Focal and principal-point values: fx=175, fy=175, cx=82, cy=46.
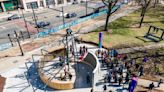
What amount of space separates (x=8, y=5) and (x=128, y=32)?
4079 cm

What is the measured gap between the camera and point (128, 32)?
1517 inches

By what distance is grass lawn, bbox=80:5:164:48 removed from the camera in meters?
34.1

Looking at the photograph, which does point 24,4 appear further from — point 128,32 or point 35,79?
point 35,79

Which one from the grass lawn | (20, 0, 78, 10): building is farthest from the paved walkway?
A: (20, 0, 78, 10): building

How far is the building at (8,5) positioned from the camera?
56.0 metres

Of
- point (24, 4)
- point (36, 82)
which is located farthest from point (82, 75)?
point (24, 4)

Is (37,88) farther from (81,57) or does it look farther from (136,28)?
(136,28)

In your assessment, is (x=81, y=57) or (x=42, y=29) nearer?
(x=81, y=57)

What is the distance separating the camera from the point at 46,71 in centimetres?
2692

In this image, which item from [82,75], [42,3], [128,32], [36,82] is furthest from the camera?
[42,3]

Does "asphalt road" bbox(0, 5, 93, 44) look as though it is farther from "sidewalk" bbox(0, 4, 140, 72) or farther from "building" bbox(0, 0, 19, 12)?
"building" bbox(0, 0, 19, 12)

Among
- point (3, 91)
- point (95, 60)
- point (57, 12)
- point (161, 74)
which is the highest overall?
point (57, 12)

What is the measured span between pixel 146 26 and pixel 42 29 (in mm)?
24984

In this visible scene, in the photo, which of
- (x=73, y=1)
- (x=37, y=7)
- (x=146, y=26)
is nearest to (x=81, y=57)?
(x=146, y=26)
